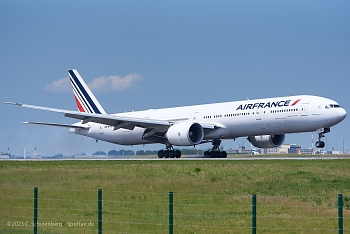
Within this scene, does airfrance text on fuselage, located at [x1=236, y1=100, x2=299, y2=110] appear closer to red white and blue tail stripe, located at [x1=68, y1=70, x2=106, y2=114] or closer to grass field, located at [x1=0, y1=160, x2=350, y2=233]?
grass field, located at [x1=0, y1=160, x2=350, y2=233]

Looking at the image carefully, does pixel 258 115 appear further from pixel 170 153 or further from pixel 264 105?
pixel 170 153

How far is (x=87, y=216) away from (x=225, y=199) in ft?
18.3

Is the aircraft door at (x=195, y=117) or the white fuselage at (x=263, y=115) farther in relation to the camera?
the aircraft door at (x=195, y=117)

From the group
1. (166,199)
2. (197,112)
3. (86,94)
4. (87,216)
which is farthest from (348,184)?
(86,94)

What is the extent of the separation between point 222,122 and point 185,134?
3.59 m

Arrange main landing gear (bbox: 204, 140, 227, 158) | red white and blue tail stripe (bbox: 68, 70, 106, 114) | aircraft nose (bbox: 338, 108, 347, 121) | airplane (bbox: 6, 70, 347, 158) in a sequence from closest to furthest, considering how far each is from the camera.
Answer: aircraft nose (bbox: 338, 108, 347, 121)
airplane (bbox: 6, 70, 347, 158)
main landing gear (bbox: 204, 140, 227, 158)
red white and blue tail stripe (bbox: 68, 70, 106, 114)

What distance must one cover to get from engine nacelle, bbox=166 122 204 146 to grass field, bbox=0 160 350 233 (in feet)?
48.6

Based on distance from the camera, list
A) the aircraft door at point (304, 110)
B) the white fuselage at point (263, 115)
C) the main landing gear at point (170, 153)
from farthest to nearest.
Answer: the main landing gear at point (170, 153) < the aircraft door at point (304, 110) < the white fuselage at point (263, 115)

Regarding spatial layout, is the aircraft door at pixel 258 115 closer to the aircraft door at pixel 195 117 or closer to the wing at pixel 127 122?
the wing at pixel 127 122

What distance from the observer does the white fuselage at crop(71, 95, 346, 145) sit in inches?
1821

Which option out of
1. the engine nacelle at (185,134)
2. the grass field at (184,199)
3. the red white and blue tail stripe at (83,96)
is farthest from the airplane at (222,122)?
the grass field at (184,199)

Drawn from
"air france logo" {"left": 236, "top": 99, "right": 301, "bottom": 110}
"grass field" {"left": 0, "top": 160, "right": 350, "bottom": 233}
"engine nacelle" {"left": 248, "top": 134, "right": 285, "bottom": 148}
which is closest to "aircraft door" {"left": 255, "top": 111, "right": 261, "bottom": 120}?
"air france logo" {"left": 236, "top": 99, "right": 301, "bottom": 110}

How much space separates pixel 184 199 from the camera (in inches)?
914

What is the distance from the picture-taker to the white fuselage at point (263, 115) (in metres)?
46.2
